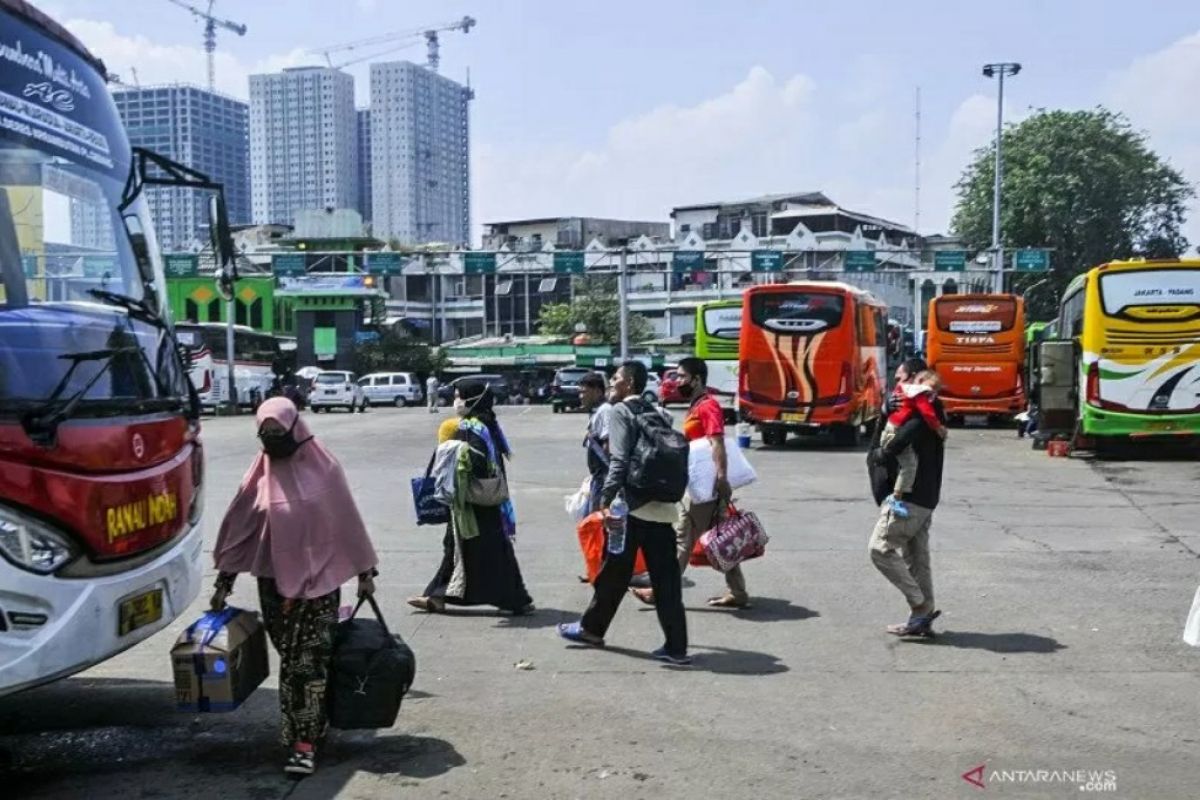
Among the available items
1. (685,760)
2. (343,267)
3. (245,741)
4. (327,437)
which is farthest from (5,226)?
(343,267)

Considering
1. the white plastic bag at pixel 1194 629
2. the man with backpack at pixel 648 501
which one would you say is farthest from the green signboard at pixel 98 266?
the white plastic bag at pixel 1194 629

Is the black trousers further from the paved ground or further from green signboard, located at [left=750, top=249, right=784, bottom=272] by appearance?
green signboard, located at [left=750, top=249, right=784, bottom=272]

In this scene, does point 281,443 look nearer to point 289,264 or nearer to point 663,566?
point 663,566

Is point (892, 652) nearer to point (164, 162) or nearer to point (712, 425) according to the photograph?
point (712, 425)

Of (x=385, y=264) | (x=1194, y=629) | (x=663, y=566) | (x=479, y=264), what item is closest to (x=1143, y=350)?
(x=663, y=566)

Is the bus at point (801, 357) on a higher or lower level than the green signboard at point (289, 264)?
lower

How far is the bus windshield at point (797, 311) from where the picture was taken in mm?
24297

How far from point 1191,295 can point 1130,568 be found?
37.9 feet

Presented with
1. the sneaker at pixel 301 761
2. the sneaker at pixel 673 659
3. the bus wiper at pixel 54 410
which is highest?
the bus wiper at pixel 54 410

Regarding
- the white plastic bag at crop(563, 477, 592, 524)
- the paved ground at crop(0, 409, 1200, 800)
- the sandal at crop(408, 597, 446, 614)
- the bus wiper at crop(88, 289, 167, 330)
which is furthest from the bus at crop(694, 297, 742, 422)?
the bus wiper at crop(88, 289, 167, 330)

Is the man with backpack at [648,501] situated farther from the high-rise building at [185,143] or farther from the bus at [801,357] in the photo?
the bus at [801,357]

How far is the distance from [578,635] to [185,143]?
113 feet

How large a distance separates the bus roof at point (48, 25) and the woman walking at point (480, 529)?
3.32m

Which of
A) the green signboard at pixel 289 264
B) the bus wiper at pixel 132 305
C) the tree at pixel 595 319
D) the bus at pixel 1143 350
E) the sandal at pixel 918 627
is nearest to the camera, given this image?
the bus wiper at pixel 132 305
